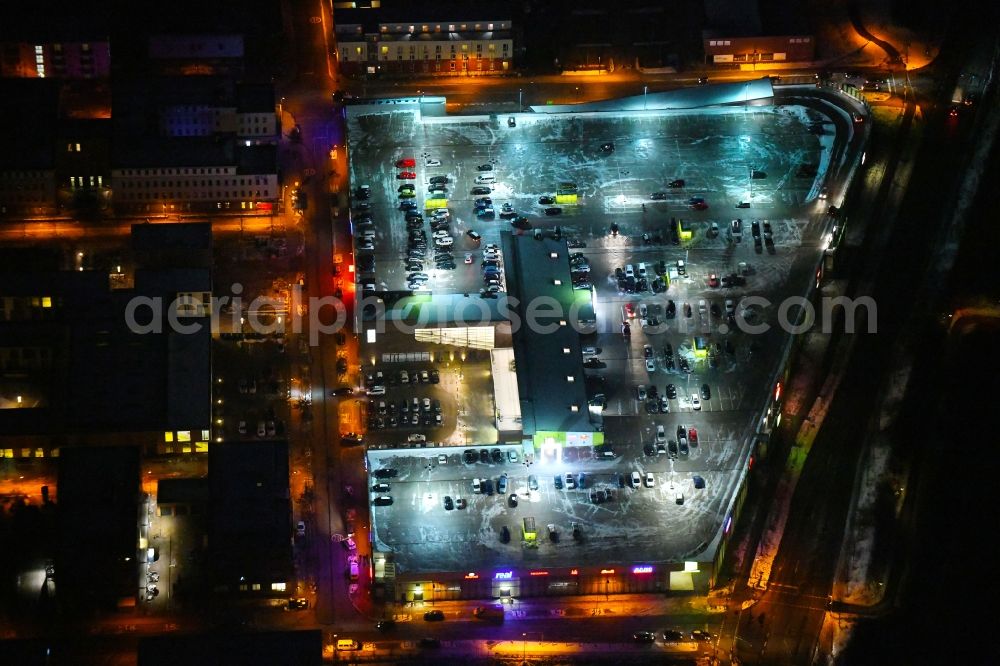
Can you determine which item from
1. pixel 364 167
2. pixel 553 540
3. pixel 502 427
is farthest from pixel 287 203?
pixel 553 540

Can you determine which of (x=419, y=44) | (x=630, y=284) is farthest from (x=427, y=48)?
(x=630, y=284)

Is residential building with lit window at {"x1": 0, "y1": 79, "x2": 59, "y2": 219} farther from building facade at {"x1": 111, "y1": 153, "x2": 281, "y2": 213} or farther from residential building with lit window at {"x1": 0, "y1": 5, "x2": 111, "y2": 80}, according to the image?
residential building with lit window at {"x1": 0, "y1": 5, "x2": 111, "y2": 80}

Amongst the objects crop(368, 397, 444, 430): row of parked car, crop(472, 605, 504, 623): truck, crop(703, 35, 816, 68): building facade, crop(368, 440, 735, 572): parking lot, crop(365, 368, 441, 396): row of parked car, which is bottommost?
crop(472, 605, 504, 623): truck

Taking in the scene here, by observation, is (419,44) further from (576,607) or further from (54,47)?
(576,607)

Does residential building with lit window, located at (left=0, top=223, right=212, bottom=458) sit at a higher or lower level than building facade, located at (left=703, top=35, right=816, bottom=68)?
lower

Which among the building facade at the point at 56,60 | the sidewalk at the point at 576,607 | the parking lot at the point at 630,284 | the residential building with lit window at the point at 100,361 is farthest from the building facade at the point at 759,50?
the sidewalk at the point at 576,607

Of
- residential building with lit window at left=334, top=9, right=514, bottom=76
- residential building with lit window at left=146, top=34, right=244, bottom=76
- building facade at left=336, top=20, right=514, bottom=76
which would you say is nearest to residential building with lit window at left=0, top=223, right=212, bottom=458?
residential building with lit window at left=146, top=34, right=244, bottom=76
